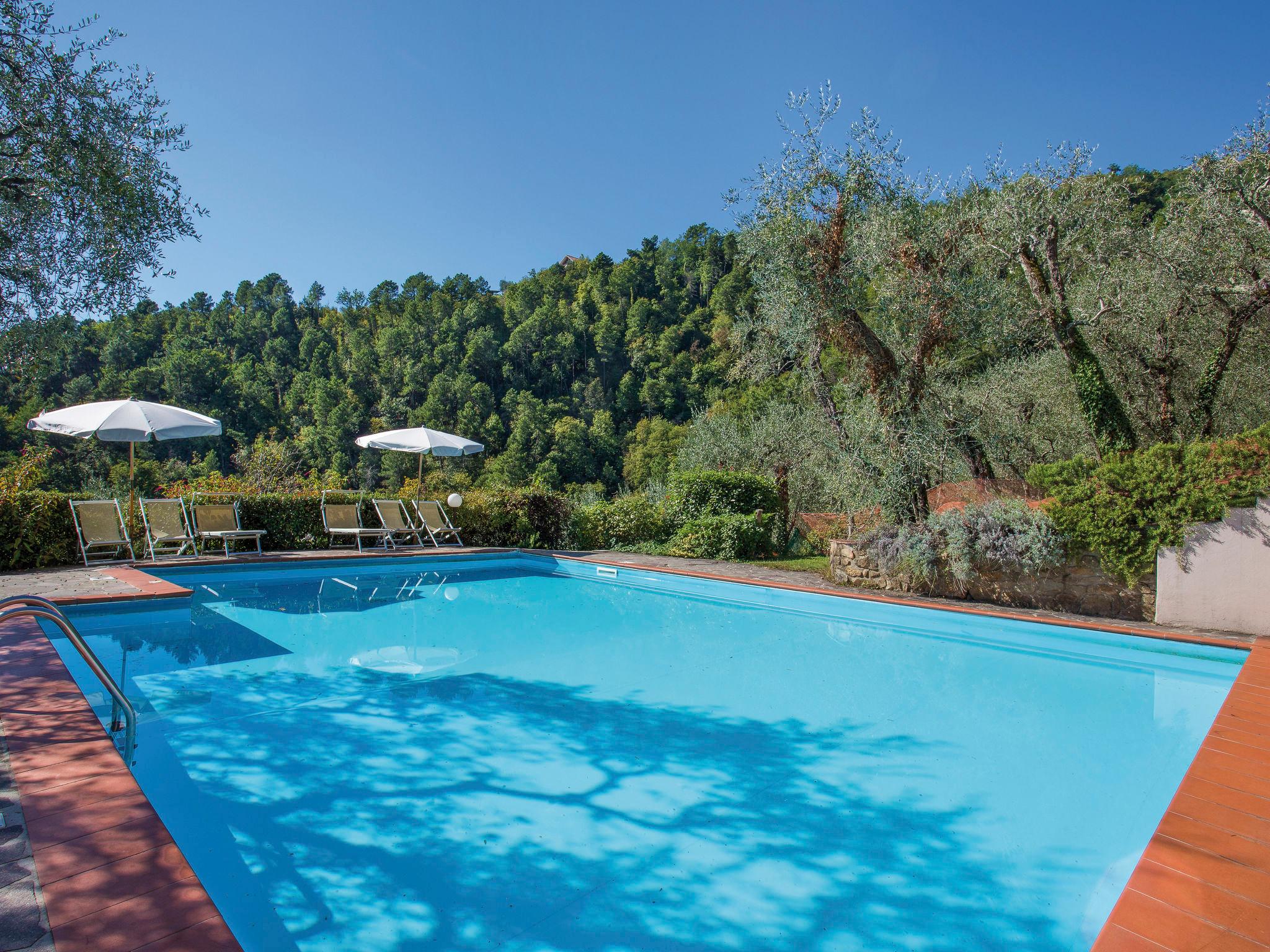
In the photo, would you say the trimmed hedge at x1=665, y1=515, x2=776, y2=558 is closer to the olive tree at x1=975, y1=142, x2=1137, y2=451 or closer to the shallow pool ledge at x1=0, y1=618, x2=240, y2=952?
the olive tree at x1=975, y1=142, x2=1137, y2=451

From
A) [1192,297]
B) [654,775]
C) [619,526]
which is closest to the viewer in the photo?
[654,775]

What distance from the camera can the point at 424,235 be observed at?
2098 cm

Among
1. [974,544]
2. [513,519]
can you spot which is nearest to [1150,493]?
[974,544]

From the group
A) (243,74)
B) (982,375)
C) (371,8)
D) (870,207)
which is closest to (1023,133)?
(870,207)

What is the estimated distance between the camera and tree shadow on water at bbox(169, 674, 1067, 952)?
7.17 feet

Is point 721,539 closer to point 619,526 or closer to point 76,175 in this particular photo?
point 619,526

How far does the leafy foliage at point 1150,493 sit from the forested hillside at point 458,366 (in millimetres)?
29238

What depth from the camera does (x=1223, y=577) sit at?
558 cm

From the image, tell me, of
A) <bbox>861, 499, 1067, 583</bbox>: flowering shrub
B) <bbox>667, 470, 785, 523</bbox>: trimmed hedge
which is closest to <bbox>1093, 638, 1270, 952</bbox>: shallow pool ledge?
<bbox>861, 499, 1067, 583</bbox>: flowering shrub

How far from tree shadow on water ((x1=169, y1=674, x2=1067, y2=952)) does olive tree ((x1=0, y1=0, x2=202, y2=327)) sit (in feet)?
15.5

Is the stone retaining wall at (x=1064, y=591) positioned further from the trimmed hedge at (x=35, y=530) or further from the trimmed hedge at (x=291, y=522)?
the trimmed hedge at (x=35, y=530)

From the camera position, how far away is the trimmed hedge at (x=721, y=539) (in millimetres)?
10859

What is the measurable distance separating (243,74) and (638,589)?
873 cm

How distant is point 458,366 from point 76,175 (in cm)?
5243
